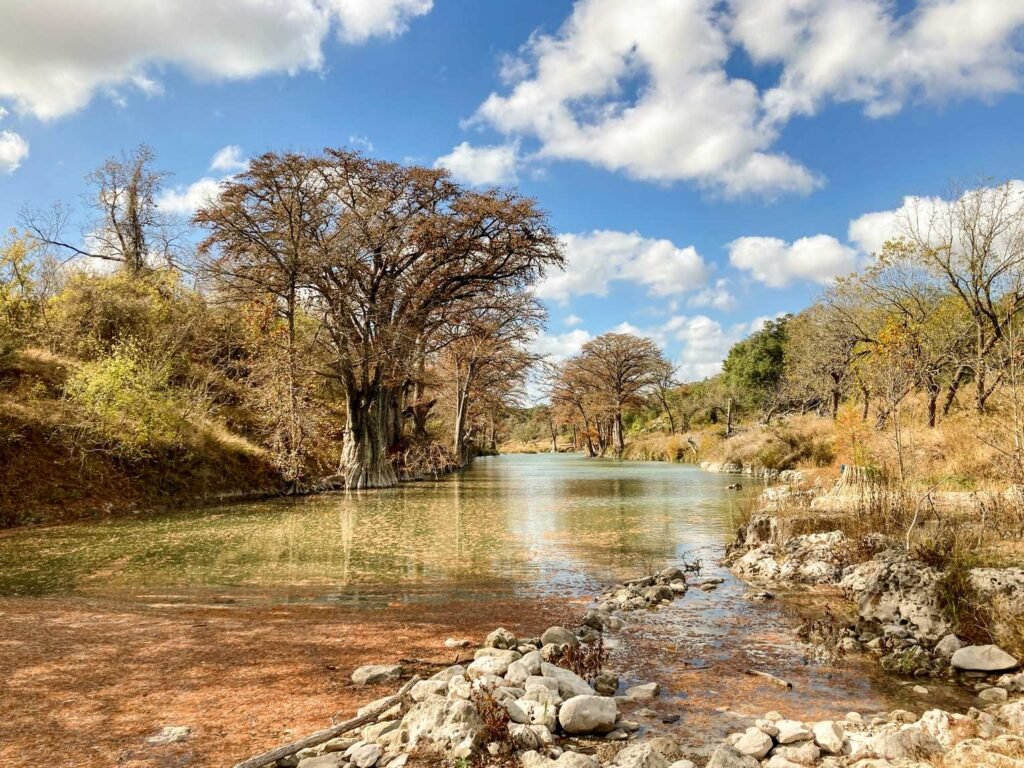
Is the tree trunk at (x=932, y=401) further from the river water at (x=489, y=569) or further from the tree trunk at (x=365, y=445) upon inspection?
the tree trunk at (x=365, y=445)

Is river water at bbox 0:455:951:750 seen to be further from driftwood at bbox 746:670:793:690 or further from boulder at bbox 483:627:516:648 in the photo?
boulder at bbox 483:627:516:648

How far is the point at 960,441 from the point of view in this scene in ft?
49.8

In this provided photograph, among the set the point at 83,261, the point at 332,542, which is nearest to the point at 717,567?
the point at 332,542

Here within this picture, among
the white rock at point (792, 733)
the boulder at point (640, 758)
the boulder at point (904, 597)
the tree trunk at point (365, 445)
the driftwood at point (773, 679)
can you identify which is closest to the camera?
the boulder at point (640, 758)

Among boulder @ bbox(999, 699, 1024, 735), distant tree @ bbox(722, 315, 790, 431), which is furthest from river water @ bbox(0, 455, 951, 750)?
distant tree @ bbox(722, 315, 790, 431)

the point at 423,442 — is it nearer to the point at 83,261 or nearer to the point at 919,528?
the point at 83,261

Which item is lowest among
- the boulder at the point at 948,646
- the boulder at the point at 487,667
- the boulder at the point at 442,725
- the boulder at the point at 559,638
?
the boulder at the point at 948,646

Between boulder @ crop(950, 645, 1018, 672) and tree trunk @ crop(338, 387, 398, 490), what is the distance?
868 inches

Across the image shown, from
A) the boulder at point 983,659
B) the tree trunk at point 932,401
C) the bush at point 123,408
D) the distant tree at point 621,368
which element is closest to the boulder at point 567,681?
the boulder at point 983,659

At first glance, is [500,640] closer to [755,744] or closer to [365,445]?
[755,744]

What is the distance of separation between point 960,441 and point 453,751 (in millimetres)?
16027

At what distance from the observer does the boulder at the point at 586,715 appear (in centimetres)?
439

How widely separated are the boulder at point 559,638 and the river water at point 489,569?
44cm

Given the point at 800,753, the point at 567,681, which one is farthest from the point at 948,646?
the point at 567,681
